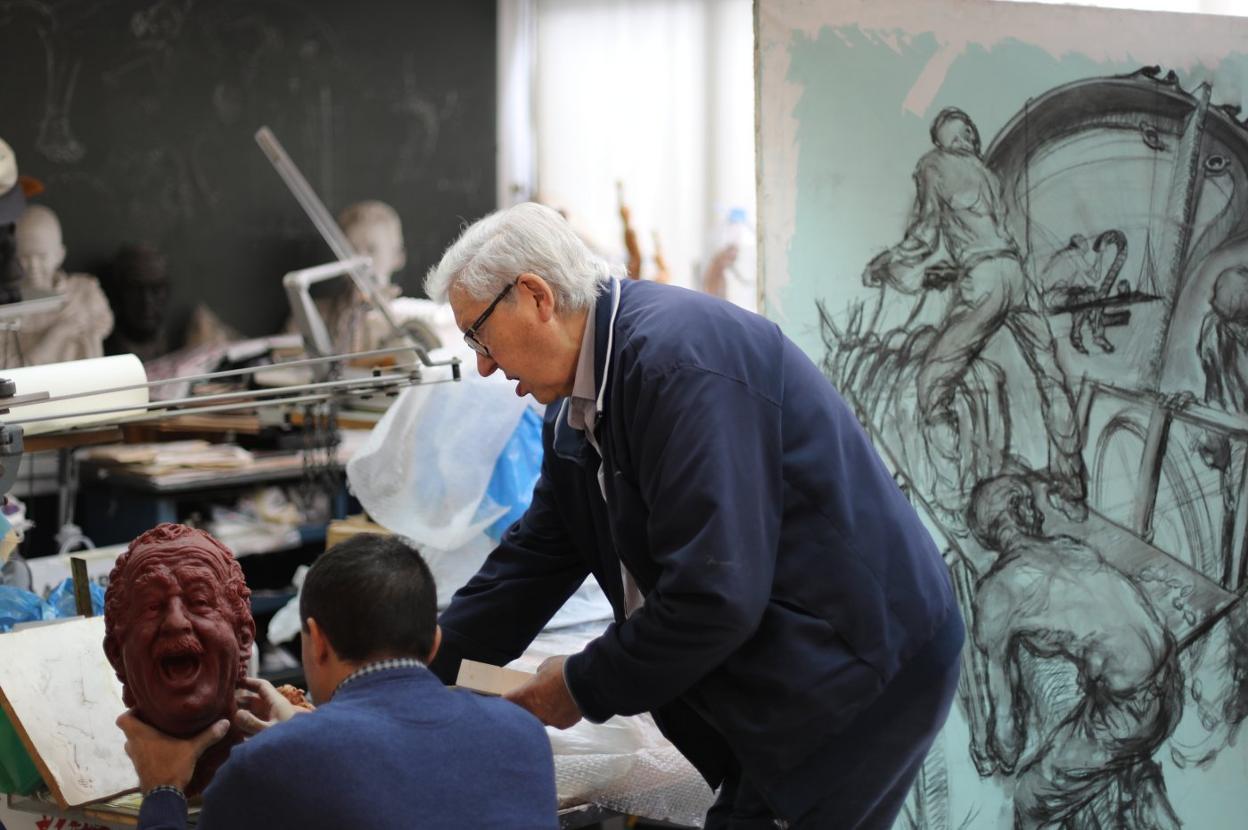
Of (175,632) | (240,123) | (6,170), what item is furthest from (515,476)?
(240,123)

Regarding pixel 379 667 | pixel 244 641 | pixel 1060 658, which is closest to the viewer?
pixel 379 667

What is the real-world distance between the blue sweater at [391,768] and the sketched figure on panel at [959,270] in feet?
4.40

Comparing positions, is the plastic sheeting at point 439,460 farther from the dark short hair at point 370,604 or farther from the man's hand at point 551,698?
the dark short hair at point 370,604

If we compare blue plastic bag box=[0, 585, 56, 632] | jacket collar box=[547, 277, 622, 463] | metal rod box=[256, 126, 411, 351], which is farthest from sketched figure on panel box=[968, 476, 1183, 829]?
metal rod box=[256, 126, 411, 351]

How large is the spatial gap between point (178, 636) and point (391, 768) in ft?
2.05

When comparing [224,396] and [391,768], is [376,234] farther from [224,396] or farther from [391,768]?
[391,768]

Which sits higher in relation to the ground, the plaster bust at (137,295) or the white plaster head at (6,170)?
the white plaster head at (6,170)

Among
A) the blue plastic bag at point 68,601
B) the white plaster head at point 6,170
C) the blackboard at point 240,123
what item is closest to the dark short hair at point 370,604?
the blue plastic bag at point 68,601

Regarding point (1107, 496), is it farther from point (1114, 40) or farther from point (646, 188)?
point (646, 188)

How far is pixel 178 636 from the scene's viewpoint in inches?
75.4

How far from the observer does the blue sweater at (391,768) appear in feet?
4.58

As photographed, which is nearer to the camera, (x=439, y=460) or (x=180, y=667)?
(x=180, y=667)

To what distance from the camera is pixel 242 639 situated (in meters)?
2.04

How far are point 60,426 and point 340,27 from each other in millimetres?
3657
